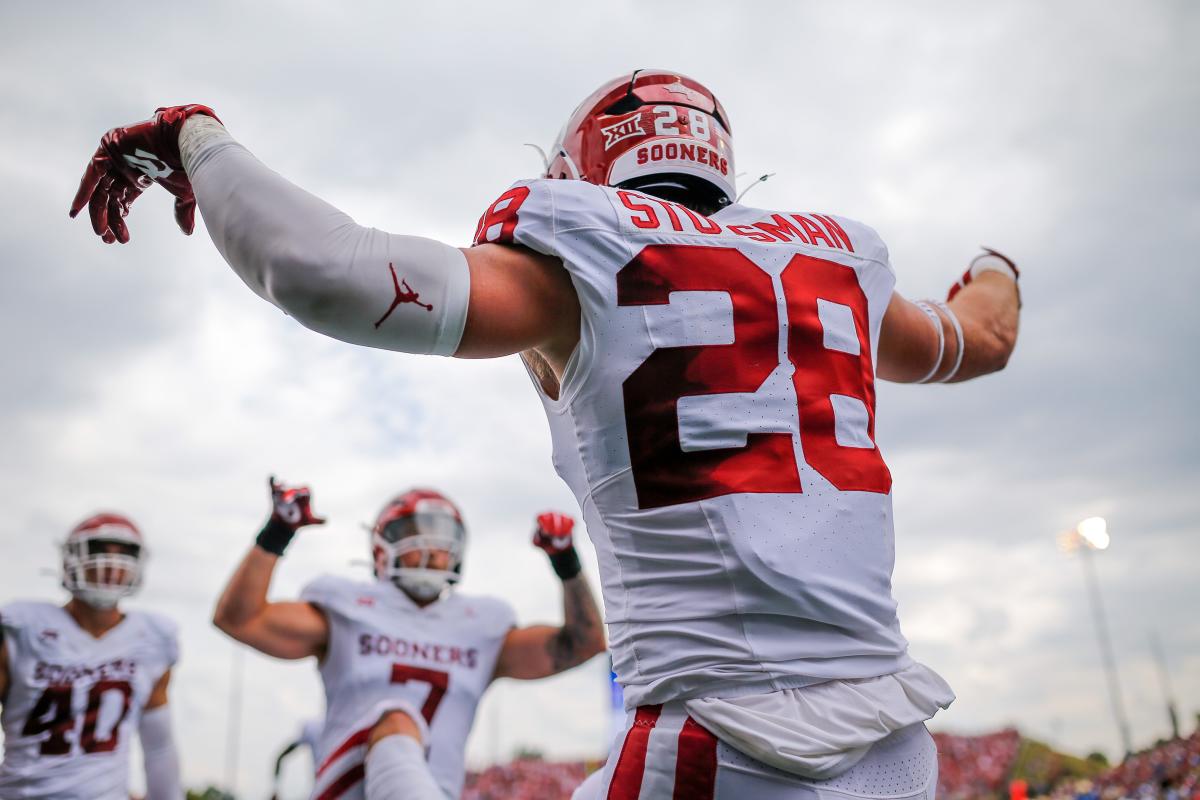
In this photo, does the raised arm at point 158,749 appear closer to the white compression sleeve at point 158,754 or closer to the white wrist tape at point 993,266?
the white compression sleeve at point 158,754

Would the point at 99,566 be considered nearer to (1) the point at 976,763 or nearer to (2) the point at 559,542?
(2) the point at 559,542

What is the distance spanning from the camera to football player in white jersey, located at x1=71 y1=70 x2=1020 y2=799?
1427 millimetres

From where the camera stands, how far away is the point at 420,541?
5.11m

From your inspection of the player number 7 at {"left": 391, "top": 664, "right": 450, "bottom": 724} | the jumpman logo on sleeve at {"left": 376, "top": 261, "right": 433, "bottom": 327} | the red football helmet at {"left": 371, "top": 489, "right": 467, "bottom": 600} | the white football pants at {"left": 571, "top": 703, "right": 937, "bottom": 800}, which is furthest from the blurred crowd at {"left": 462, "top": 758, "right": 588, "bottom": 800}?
the jumpman logo on sleeve at {"left": 376, "top": 261, "right": 433, "bottom": 327}

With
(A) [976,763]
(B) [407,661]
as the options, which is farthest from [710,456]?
(A) [976,763]

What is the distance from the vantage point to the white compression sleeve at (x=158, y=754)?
20.3ft

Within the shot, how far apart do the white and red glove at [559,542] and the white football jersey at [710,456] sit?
3307mm

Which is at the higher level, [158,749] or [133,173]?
[133,173]

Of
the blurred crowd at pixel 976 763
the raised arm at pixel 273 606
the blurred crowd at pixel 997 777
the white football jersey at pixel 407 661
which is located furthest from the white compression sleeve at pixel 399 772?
the blurred crowd at pixel 976 763

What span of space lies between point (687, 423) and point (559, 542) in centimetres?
358

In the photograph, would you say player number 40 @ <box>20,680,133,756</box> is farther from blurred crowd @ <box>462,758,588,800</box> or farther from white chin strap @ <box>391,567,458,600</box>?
blurred crowd @ <box>462,758,588,800</box>

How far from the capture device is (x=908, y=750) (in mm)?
1528

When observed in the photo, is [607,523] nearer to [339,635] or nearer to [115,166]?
[115,166]

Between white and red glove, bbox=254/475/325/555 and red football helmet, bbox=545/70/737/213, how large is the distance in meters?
2.98
